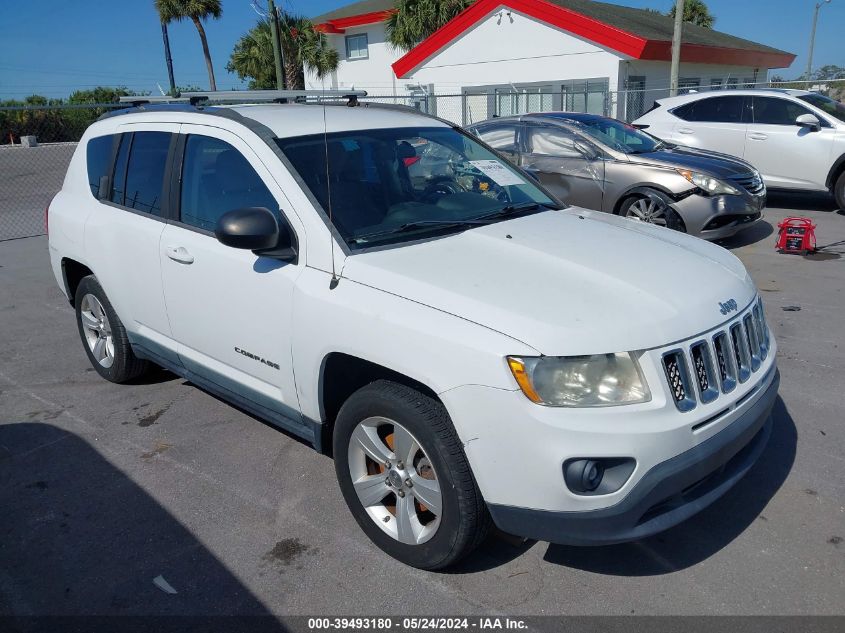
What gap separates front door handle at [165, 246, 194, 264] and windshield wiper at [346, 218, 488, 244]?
1.07 meters

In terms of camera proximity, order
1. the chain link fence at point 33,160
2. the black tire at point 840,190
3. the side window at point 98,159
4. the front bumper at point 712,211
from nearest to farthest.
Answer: the side window at point 98,159
the front bumper at point 712,211
the black tire at point 840,190
the chain link fence at point 33,160

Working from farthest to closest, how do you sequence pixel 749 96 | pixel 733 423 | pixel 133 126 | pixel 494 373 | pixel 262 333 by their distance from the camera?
pixel 749 96, pixel 133 126, pixel 262 333, pixel 733 423, pixel 494 373

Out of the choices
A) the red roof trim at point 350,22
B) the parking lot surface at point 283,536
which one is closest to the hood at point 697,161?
the parking lot surface at point 283,536

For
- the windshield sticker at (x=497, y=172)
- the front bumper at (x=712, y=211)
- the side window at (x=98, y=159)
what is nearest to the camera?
the windshield sticker at (x=497, y=172)

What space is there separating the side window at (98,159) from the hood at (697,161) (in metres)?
5.86

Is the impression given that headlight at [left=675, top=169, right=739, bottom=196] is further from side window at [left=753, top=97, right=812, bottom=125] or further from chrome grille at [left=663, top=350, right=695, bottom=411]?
chrome grille at [left=663, top=350, right=695, bottom=411]

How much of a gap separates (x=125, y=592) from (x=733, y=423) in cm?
257

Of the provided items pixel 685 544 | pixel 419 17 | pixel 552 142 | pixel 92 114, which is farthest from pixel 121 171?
pixel 92 114

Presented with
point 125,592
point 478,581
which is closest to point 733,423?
point 478,581

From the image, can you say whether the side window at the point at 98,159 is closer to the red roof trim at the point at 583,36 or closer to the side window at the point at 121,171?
the side window at the point at 121,171

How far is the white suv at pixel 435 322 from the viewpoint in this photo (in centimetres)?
248

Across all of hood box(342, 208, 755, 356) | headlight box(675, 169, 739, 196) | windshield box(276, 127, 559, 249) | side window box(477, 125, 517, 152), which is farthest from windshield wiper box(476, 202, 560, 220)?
side window box(477, 125, 517, 152)

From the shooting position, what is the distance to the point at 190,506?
3.59 metres

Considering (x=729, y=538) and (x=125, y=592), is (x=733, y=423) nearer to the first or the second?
(x=729, y=538)
